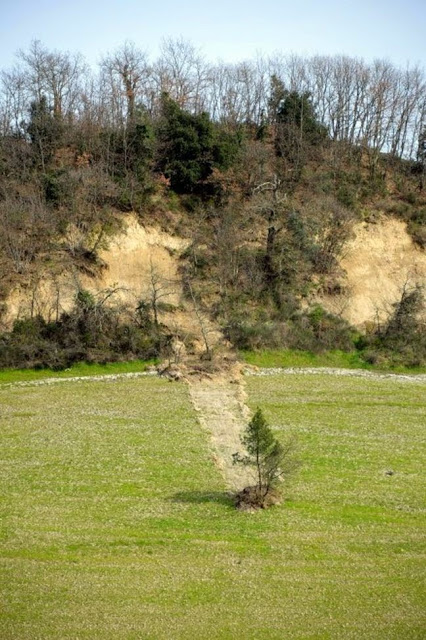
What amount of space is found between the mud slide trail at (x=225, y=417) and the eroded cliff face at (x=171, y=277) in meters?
11.4

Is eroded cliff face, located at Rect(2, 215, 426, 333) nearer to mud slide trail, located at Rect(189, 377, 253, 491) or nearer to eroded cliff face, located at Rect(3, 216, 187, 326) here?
eroded cliff face, located at Rect(3, 216, 187, 326)

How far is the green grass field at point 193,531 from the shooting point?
24.4 meters

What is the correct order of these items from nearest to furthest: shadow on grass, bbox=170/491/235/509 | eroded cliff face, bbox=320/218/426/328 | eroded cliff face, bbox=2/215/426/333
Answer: shadow on grass, bbox=170/491/235/509
eroded cliff face, bbox=2/215/426/333
eroded cliff face, bbox=320/218/426/328

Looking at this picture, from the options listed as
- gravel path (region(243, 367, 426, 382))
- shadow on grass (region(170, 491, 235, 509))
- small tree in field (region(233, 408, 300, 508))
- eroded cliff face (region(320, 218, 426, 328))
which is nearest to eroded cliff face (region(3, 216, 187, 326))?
gravel path (region(243, 367, 426, 382))

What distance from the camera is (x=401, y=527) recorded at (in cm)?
3167

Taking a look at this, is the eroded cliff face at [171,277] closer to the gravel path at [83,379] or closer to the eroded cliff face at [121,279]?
the eroded cliff face at [121,279]

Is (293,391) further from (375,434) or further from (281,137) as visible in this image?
(281,137)

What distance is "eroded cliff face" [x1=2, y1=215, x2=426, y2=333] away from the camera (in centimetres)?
6500

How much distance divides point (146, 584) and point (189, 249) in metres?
49.2

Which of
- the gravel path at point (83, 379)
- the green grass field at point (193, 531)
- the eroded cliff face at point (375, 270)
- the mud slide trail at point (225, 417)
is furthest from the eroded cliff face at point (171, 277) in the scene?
the green grass field at point (193, 531)

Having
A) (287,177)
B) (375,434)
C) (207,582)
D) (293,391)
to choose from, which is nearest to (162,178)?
(287,177)

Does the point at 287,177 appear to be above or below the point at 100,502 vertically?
above

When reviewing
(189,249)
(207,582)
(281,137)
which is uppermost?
(281,137)

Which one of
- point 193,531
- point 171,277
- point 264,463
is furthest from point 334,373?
point 193,531
